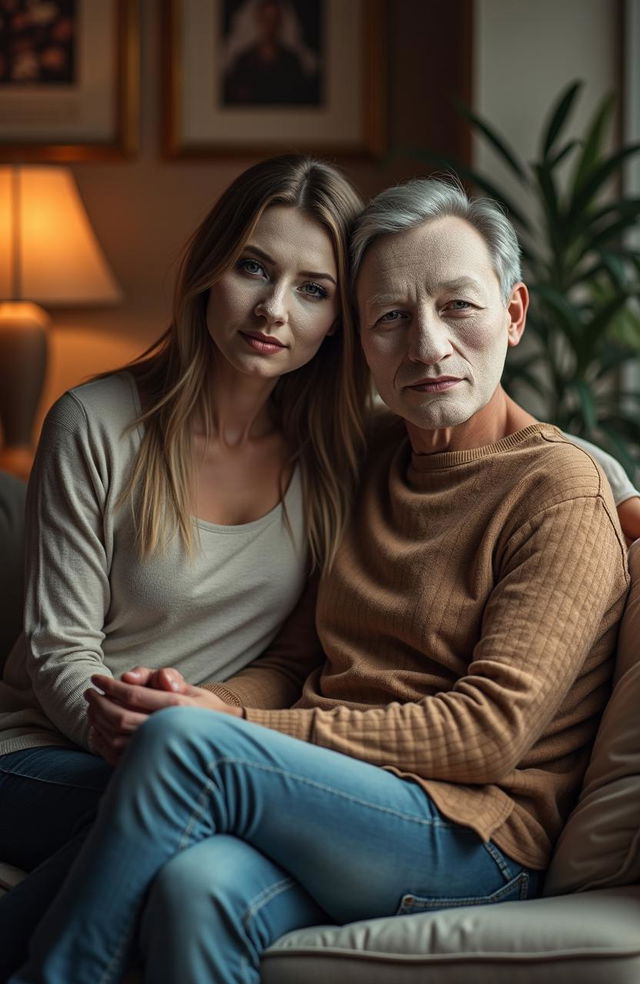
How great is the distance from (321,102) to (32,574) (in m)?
2.30

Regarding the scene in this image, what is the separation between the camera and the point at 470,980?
125 cm

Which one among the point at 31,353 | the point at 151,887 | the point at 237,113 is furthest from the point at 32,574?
the point at 237,113

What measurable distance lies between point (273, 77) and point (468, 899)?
2786 millimetres

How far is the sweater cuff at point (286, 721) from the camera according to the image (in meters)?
1.39

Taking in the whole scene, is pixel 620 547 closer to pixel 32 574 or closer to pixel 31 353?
pixel 32 574

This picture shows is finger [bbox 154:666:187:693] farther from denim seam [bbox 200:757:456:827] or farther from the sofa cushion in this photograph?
the sofa cushion

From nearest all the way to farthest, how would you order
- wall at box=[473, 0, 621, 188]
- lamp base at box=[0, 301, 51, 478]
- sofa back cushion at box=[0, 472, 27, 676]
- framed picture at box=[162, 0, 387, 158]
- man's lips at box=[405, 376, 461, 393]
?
1. man's lips at box=[405, 376, 461, 393]
2. sofa back cushion at box=[0, 472, 27, 676]
3. wall at box=[473, 0, 621, 188]
4. lamp base at box=[0, 301, 51, 478]
5. framed picture at box=[162, 0, 387, 158]

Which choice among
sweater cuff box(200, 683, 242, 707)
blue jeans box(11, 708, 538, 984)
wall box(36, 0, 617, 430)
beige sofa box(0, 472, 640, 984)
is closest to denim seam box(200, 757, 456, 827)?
blue jeans box(11, 708, 538, 984)

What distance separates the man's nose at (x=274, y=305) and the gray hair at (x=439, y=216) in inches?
5.0

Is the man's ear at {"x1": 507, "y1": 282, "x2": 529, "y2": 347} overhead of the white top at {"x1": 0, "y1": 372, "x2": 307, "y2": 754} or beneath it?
overhead

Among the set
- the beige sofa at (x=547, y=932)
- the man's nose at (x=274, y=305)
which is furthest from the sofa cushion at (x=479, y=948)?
the man's nose at (x=274, y=305)

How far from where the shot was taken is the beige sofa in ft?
4.02

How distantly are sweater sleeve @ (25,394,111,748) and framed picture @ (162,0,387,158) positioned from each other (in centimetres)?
207

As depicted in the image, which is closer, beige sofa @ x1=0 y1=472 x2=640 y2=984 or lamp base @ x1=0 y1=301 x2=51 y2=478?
beige sofa @ x1=0 y1=472 x2=640 y2=984
